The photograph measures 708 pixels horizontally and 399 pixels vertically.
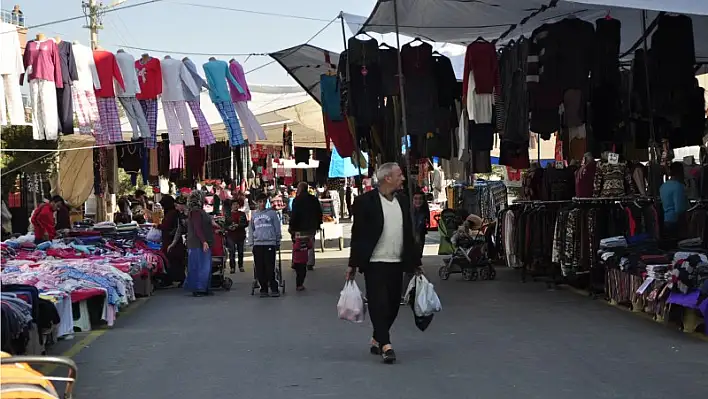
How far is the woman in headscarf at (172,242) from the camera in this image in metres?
17.4

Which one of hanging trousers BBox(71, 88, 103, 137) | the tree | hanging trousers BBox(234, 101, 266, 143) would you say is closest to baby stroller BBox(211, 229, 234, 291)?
hanging trousers BBox(234, 101, 266, 143)

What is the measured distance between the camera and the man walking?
8805 mm

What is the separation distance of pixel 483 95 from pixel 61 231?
8.83 m

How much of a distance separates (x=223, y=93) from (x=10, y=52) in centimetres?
455

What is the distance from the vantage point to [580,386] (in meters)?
7.50

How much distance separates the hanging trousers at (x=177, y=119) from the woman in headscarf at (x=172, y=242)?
4.73 ft

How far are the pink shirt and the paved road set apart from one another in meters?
3.88

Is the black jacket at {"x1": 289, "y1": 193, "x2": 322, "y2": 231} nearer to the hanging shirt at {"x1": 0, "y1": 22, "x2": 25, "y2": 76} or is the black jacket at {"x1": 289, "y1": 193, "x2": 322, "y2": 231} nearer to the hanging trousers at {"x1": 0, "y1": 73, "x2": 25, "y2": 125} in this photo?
the hanging trousers at {"x1": 0, "y1": 73, "x2": 25, "y2": 125}

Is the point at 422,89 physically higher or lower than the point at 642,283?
higher

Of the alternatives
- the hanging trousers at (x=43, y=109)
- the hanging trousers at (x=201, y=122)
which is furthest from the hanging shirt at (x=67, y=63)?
the hanging trousers at (x=201, y=122)

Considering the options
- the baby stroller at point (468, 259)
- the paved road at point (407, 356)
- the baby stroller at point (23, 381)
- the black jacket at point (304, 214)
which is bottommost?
the paved road at point (407, 356)

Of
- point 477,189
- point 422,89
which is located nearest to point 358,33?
point 422,89

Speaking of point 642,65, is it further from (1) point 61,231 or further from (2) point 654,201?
(1) point 61,231

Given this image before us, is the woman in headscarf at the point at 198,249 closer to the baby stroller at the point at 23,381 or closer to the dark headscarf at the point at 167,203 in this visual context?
the dark headscarf at the point at 167,203
